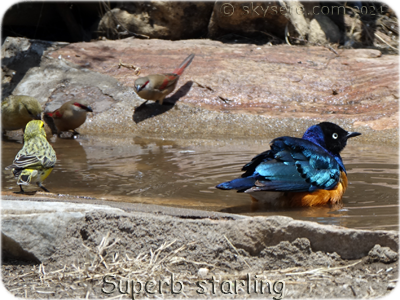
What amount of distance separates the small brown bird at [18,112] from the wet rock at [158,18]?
3.37m

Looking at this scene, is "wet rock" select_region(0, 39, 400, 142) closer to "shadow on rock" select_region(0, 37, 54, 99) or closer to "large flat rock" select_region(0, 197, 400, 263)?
"shadow on rock" select_region(0, 37, 54, 99)

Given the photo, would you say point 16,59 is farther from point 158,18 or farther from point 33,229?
point 33,229

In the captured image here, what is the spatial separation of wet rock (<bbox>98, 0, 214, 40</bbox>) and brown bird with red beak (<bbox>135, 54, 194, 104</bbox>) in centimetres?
269

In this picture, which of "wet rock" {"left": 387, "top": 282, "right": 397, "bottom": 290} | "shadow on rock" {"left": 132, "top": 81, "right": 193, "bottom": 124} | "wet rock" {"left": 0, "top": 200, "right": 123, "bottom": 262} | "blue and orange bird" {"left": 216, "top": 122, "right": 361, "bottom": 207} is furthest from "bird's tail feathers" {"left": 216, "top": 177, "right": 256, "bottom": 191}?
"shadow on rock" {"left": 132, "top": 81, "right": 193, "bottom": 124}

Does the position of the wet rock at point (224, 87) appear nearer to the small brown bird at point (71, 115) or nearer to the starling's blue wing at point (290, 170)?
the small brown bird at point (71, 115)

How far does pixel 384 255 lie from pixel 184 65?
619 centimetres

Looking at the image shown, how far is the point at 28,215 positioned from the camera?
9.73 feet

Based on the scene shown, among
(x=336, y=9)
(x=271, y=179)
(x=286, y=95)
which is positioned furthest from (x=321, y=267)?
(x=336, y=9)

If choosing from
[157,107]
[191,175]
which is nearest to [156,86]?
[157,107]

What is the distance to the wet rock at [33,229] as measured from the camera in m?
2.93

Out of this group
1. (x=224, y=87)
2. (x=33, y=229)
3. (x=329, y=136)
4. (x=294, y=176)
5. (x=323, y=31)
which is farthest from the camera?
(x=323, y=31)

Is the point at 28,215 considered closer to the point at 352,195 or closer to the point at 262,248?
the point at 262,248

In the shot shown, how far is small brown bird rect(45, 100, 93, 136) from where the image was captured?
23.9 ft

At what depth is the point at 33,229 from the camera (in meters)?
2.96
